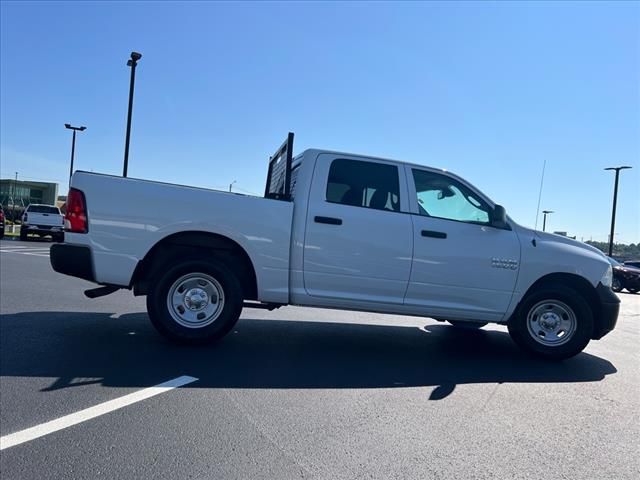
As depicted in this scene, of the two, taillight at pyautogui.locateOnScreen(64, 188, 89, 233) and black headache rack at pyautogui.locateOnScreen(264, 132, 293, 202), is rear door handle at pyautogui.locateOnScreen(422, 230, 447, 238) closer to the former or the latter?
black headache rack at pyautogui.locateOnScreen(264, 132, 293, 202)

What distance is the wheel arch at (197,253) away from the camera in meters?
5.11

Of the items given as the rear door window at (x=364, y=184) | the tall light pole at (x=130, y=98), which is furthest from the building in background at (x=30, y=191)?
the rear door window at (x=364, y=184)

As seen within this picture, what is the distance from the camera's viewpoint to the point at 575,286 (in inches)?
226

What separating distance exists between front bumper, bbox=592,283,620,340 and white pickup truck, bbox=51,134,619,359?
0.01 m

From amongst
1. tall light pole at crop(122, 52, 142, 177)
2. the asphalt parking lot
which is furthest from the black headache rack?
tall light pole at crop(122, 52, 142, 177)

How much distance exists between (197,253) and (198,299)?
48 centimetres

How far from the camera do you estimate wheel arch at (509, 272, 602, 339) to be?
561 cm

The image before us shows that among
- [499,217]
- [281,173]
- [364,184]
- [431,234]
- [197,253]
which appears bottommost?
[197,253]

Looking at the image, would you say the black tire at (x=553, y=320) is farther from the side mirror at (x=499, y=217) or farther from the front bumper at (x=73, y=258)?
the front bumper at (x=73, y=258)

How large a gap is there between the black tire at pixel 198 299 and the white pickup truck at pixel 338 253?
0.01 m

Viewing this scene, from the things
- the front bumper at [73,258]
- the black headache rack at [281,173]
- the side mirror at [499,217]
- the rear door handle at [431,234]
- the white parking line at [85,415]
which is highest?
the black headache rack at [281,173]

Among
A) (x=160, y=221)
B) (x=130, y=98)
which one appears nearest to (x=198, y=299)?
(x=160, y=221)

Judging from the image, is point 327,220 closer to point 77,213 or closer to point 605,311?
point 77,213

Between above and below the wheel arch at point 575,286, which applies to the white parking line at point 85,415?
below
